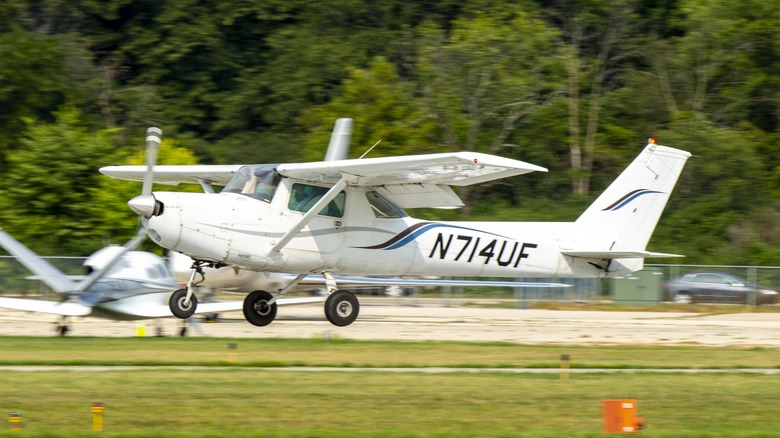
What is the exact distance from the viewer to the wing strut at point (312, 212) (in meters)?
17.3

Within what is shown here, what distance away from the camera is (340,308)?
1827cm

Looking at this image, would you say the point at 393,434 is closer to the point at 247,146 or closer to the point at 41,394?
the point at 41,394

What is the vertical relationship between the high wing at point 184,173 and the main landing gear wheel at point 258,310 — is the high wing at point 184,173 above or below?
above

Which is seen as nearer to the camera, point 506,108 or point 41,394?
point 41,394

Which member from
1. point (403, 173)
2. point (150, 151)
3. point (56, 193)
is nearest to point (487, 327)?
point (403, 173)

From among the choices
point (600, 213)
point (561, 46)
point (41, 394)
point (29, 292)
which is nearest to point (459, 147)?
point (561, 46)

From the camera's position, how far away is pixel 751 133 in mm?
42844

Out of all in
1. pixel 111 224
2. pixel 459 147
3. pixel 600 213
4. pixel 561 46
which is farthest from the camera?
pixel 561 46

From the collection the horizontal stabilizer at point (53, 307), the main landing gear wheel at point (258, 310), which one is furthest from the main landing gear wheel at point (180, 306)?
the horizontal stabilizer at point (53, 307)

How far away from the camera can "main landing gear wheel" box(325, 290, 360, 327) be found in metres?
18.2

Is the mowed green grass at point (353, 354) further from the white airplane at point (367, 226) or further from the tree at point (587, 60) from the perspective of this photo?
the tree at point (587, 60)

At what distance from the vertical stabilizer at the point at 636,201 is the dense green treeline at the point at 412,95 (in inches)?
685

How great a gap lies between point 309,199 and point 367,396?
209 inches

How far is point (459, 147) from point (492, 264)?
21.9 m
